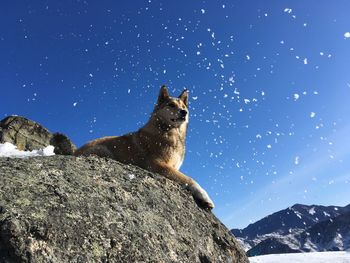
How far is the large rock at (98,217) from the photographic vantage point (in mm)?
5551

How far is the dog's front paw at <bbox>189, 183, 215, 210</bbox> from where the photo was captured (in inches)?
382

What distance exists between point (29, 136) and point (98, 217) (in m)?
22.7

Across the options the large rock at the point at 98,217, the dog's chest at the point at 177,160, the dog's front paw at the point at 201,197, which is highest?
the dog's chest at the point at 177,160

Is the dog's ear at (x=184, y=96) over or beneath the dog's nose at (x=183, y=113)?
over

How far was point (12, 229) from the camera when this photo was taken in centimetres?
537

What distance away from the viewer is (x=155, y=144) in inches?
464

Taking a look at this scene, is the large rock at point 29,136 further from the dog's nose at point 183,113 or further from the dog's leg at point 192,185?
the dog's leg at point 192,185

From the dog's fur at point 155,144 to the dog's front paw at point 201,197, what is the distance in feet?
1.72

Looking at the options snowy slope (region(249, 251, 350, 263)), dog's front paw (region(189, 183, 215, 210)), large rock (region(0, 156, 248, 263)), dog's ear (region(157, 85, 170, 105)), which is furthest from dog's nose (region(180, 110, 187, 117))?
snowy slope (region(249, 251, 350, 263))

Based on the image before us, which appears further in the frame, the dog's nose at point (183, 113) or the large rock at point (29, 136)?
the large rock at point (29, 136)

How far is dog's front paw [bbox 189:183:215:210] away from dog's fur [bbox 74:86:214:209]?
1.72 feet

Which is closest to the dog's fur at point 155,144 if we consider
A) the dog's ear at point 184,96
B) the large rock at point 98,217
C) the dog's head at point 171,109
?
the dog's head at point 171,109

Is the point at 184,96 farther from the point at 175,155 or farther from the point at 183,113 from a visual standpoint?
the point at 175,155

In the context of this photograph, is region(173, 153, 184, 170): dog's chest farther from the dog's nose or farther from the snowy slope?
the snowy slope
